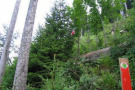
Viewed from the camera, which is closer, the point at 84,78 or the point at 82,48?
the point at 84,78

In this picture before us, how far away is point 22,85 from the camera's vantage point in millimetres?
4258

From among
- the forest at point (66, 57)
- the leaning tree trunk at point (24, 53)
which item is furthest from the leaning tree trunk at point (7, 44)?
the leaning tree trunk at point (24, 53)

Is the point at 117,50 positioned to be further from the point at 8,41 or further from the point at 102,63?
the point at 8,41

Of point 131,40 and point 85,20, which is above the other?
point 85,20

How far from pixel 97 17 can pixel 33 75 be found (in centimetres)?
769

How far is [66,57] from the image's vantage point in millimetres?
6641

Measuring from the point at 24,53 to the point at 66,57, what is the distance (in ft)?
8.85

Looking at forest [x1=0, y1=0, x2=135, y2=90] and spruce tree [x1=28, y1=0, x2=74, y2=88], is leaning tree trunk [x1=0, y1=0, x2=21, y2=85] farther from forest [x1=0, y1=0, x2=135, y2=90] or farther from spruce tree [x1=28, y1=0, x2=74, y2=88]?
spruce tree [x1=28, y1=0, x2=74, y2=88]

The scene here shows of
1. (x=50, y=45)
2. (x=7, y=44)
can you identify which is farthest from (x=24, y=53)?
(x=7, y=44)

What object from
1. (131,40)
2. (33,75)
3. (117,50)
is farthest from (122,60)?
(33,75)

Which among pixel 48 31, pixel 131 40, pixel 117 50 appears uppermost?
pixel 48 31

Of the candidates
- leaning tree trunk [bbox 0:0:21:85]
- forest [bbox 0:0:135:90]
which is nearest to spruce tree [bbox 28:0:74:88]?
forest [bbox 0:0:135:90]

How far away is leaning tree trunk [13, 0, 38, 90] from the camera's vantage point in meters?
4.29

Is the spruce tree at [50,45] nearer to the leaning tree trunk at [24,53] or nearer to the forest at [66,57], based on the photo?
the forest at [66,57]
